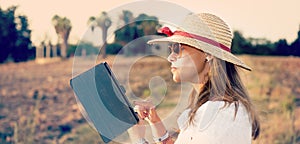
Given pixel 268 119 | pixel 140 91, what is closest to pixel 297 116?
pixel 268 119

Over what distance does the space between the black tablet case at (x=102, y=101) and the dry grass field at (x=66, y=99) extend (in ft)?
14.9

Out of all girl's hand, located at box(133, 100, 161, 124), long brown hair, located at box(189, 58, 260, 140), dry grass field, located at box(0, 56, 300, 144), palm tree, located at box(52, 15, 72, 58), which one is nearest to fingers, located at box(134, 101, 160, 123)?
girl's hand, located at box(133, 100, 161, 124)

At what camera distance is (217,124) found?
1.60m

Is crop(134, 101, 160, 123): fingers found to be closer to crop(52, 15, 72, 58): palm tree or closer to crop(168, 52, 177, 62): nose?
crop(168, 52, 177, 62): nose

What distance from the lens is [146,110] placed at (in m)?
1.73

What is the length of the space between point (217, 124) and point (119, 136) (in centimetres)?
27

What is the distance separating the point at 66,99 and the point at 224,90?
546 centimetres

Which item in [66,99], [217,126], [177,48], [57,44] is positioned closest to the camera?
[217,126]

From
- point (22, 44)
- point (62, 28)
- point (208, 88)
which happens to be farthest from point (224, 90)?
point (22, 44)

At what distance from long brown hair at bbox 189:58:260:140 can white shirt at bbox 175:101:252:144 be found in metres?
0.02

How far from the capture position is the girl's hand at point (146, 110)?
1.72m

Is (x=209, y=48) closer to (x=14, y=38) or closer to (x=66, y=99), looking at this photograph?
(x=66, y=99)

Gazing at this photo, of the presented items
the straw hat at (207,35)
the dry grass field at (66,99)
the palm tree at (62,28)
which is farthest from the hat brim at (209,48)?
the palm tree at (62,28)

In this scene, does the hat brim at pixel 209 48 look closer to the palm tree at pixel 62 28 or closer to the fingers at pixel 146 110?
the fingers at pixel 146 110
